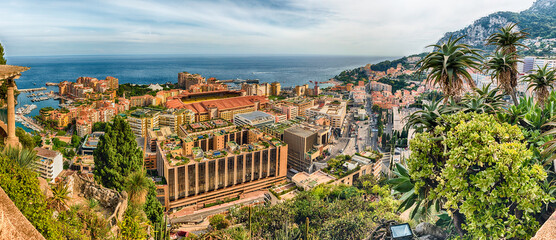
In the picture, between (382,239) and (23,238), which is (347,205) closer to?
(382,239)

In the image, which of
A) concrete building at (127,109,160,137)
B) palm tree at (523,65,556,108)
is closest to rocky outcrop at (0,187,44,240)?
palm tree at (523,65,556,108)

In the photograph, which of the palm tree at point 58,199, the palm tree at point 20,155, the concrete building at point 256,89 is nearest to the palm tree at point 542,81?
the palm tree at point 58,199

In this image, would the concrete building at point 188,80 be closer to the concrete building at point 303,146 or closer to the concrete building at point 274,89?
the concrete building at point 274,89

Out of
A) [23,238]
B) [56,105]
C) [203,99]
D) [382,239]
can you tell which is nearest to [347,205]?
[382,239]

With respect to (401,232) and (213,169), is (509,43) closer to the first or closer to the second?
(401,232)

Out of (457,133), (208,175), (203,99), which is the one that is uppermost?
(457,133)

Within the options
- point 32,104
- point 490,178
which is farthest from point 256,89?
point 490,178

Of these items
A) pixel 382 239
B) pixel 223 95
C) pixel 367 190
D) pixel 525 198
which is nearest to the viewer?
pixel 525 198
